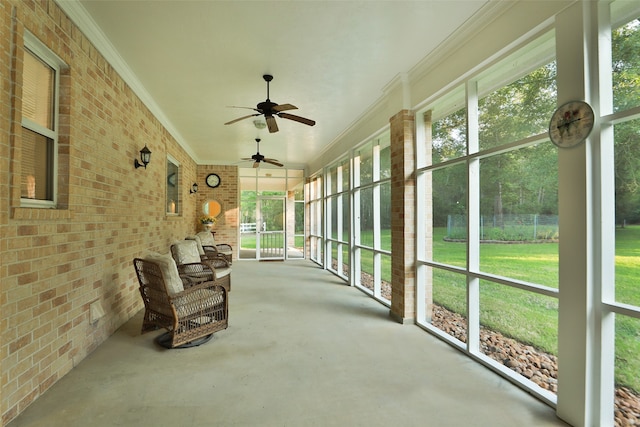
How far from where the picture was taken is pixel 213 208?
891cm

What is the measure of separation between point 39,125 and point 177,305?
6.07 ft

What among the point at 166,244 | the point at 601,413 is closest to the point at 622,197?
the point at 601,413

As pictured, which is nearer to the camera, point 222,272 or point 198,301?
point 198,301

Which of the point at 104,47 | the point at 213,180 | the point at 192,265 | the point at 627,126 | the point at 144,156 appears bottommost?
the point at 192,265

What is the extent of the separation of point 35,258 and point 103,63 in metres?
2.08

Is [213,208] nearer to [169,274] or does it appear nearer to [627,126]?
[169,274]

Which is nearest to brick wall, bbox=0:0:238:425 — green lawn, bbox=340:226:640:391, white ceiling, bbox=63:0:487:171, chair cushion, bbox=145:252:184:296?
white ceiling, bbox=63:0:487:171

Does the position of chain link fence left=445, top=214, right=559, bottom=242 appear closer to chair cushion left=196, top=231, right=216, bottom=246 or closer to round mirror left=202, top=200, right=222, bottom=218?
chair cushion left=196, top=231, right=216, bottom=246

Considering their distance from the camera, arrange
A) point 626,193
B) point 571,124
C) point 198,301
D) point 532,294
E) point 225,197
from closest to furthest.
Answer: point 626,193 < point 571,124 < point 532,294 < point 198,301 < point 225,197

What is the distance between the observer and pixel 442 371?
8.37ft

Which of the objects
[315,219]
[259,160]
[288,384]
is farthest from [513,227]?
[315,219]

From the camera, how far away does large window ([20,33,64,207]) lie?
215 centimetres

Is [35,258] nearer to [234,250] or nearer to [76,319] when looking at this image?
[76,319]

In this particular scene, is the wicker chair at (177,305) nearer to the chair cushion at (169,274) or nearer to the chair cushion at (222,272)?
the chair cushion at (169,274)
